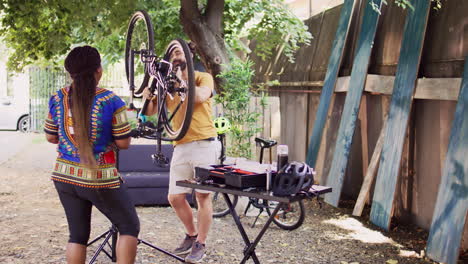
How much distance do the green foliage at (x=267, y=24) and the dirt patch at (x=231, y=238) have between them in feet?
9.79

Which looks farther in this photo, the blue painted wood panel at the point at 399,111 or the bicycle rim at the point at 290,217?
the bicycle rim at the point at 290,217

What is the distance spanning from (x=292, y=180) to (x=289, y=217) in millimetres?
4001

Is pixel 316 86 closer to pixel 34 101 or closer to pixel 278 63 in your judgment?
pixel 278 63

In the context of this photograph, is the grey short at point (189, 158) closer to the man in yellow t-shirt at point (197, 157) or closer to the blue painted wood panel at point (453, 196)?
the man in yellow t-shirt at point (197, 157)

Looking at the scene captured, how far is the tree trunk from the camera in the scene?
29.1 ft

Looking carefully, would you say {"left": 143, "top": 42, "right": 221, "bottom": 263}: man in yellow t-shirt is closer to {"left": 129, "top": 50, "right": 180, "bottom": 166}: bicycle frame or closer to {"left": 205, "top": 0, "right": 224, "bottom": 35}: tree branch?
{"left": 129, "top": 50, "right": 180, "bottom": 166}: bicycle frame

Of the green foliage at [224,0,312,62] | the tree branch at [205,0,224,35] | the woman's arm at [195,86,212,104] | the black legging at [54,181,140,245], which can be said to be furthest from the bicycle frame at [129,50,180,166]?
the green foliage at [224,0,312,62]

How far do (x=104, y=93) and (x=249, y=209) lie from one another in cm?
429

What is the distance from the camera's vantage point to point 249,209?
25.0 ft

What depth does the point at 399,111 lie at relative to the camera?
20.5ft

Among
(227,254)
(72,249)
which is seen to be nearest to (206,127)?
(227,254)

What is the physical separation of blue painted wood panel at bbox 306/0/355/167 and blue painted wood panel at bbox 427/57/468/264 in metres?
2.84

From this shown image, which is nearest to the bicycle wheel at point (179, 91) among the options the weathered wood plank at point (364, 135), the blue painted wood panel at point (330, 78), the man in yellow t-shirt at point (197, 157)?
the man in yellow t-shirt at point (197, 157)

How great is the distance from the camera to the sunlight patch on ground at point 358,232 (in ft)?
20.4
